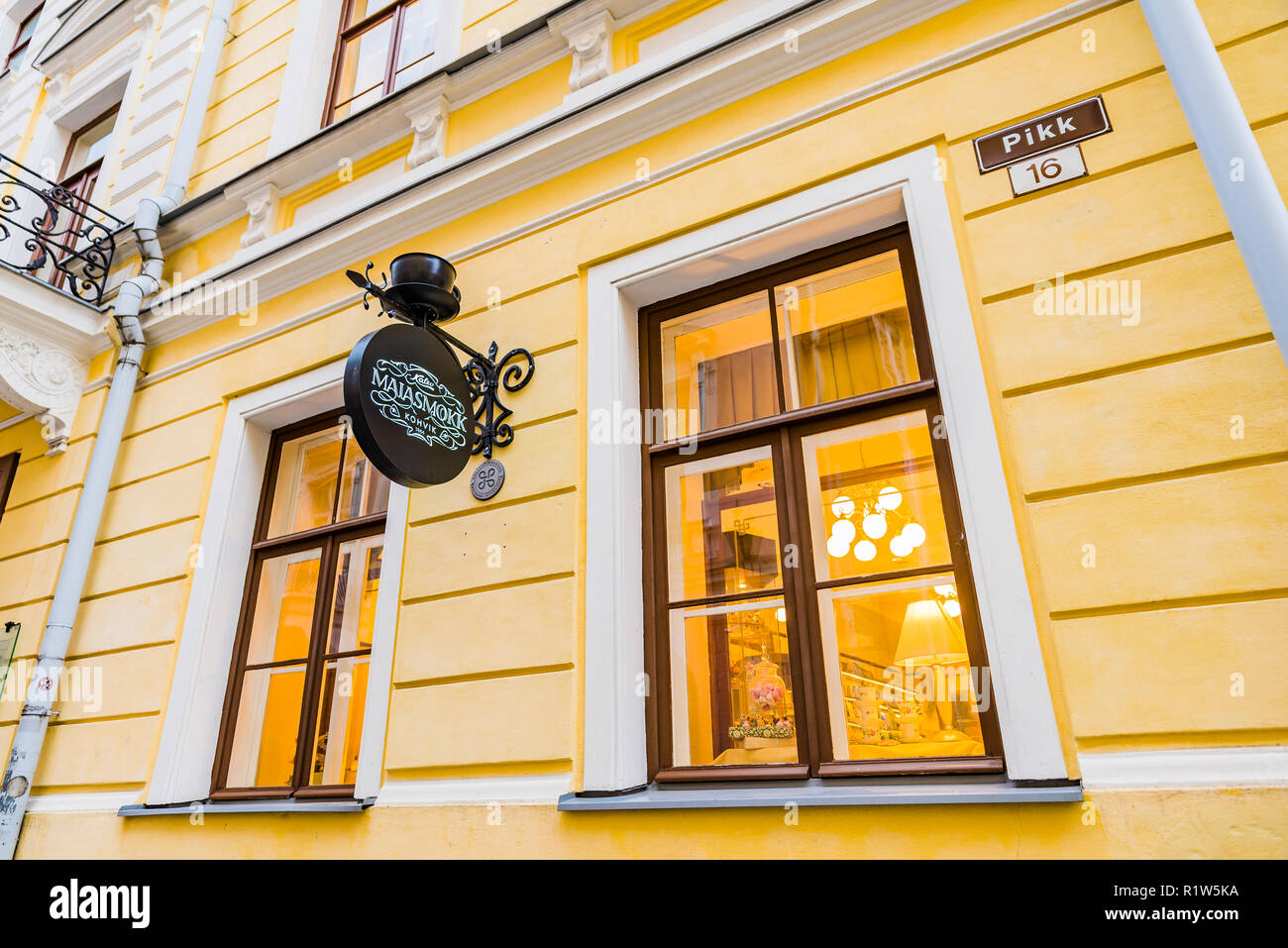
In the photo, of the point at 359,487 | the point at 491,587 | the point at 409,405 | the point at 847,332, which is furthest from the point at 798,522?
the point at 359,487

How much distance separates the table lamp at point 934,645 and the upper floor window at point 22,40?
1062 cm

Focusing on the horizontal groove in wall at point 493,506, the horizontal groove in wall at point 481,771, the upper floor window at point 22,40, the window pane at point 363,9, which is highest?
the upper floor window at point 22,40

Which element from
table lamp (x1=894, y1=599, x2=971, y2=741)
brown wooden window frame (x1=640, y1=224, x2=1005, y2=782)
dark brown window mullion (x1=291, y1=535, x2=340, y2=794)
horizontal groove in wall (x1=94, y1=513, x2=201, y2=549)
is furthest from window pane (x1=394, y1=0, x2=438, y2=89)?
table lamp (x1=894, y1=599, x2=971, y2=741)

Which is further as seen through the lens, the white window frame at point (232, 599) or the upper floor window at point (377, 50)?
the upper floor window at point (377, 50)

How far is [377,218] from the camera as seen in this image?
411 cm

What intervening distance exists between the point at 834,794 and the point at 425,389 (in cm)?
204

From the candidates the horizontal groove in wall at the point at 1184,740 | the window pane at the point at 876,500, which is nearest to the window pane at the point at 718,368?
the window pane at the point at 876,500

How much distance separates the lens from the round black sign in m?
2.64

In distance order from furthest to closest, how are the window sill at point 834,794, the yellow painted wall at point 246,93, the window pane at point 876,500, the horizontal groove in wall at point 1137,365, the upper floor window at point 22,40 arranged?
the upper floor window at point 22,40 → the yellow painted wall at point 246,93 → the window pane at point 876,500 → the horizontal groove in wall at point 1137,365 → the window sill at point 834,794

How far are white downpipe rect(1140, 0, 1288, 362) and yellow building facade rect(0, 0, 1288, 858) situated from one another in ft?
0.51

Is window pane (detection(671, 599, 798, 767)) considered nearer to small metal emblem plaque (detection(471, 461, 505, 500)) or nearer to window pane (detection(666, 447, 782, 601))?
window pane (detection(666, 447, 782, 601))

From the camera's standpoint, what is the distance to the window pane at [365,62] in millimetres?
5141

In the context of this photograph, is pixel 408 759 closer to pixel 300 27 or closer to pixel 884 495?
pixel 884 495

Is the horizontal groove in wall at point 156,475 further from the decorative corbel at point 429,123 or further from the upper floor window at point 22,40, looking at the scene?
the upper floor window at point 22,40
